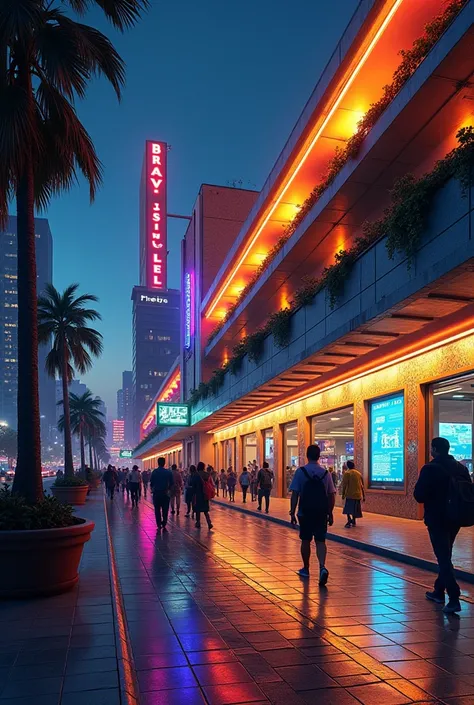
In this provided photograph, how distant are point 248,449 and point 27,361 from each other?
28.1 m

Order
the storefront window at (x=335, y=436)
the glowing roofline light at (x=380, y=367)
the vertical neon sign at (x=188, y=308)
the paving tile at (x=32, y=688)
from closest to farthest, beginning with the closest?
the paving tile at (x=32, y=688) < the glowing roofline light at (x=380, y=367) < the storefront window at (x=335, y=436) < the vertical neon sign at (x=188, y=308)

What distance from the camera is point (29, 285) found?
9.30 meters

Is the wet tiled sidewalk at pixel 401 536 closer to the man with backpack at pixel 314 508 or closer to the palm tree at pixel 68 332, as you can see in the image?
the man with backpack at pixel 314 508

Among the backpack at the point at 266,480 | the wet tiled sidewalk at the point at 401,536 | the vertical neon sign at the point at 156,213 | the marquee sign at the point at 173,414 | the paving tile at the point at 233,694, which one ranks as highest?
the vertical neon sign at the point at 156,213

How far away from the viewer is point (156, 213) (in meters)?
75.2

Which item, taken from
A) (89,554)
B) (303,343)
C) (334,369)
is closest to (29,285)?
(89,554)

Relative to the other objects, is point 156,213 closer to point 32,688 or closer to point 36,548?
point 36,548

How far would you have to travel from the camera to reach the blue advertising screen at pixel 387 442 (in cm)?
1734

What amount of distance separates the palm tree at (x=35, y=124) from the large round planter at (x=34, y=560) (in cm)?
137

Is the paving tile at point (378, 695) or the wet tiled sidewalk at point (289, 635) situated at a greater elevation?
the paving tile at point (378, 695)

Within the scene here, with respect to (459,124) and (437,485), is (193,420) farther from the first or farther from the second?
(437,485)

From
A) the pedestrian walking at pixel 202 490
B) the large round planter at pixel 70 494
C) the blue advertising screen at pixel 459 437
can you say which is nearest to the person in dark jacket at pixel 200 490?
the pedestrian walking at pixel 202 490

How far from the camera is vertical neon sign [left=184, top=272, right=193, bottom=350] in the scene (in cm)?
4453

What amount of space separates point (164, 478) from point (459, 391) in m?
7.98
